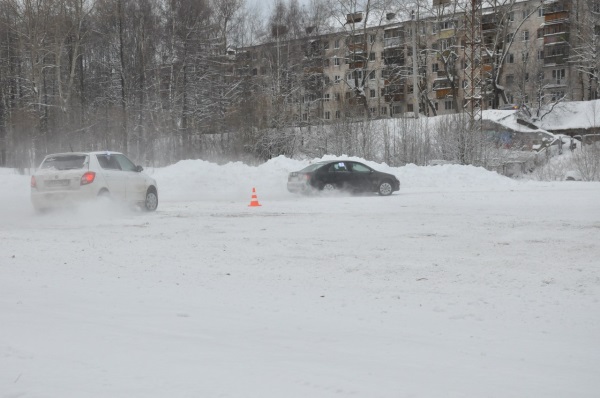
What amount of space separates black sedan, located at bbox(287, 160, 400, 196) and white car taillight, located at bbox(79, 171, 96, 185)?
9030 millimetres

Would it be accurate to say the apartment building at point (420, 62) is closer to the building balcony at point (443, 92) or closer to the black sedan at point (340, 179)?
the building balcony at point (443, 92)

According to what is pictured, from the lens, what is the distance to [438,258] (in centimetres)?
910

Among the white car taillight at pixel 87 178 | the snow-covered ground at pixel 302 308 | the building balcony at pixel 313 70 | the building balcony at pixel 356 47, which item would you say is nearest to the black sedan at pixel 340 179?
the snow-covered ground at pixel 302 308

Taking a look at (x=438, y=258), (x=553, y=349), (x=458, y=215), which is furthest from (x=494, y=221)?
(x=553, y=349)

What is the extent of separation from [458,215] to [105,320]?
430 inches

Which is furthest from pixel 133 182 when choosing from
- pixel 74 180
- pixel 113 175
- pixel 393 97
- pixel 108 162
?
pixel 393 97

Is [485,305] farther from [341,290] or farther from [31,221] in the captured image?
[31,221]

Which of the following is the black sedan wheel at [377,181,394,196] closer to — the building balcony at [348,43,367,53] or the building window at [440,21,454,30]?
the building balcony at [348,43,367,53]

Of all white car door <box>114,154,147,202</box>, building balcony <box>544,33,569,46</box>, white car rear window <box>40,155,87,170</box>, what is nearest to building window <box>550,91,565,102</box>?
building balcony <box>544,33,569,46</box>

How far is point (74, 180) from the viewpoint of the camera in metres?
14.5

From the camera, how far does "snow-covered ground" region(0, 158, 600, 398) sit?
165 inches

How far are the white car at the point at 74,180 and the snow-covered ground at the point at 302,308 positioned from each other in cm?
97

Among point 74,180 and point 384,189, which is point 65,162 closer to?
point 74,180

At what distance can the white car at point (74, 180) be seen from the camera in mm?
14516
